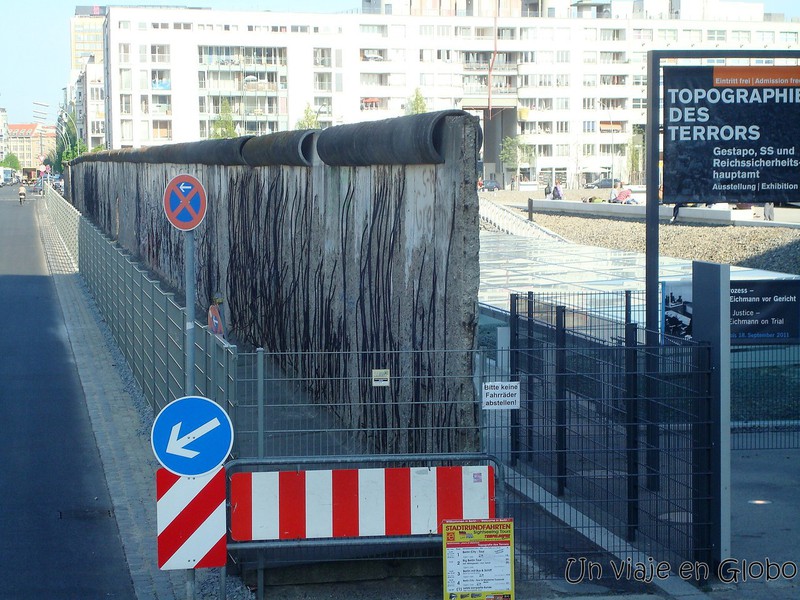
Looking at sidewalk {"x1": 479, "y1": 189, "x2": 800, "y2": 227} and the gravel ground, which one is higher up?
sidewalk {"x1": 479, "y1": 189, "x2": 800, "y2": 227}

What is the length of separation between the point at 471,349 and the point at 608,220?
44414 millimetres

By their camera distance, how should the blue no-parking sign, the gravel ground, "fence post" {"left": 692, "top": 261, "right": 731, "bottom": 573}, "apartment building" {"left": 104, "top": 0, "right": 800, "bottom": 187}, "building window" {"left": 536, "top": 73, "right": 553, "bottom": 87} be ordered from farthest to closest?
"building window" {"left": 536, "top": 73, "right": 553, "bottom": 87}
"apartment building" {"left": 104, "top": 0, "right": 800, "bottom": 187}
the gravel ground
the blue no-parking sign
"fence post" {"left": 692, "top": 261, "right": 731, "bottom": 573}

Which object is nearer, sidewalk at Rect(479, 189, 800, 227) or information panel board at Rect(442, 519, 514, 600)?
information panel board at Rect(442, 519, 514, 600)

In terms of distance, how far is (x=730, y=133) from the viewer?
442 inches

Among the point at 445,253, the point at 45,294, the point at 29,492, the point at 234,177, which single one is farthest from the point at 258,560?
the point at 45,294

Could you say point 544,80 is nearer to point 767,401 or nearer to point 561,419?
point 767,401

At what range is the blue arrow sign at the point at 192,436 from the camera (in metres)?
6.48

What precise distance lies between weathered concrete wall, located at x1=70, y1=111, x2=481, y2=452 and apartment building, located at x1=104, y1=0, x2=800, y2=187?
70.1m

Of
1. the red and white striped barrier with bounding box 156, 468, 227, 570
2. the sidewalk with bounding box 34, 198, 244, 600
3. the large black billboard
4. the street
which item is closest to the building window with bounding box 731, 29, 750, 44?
the sidewalk with bounding box 34, 198, 244, 600

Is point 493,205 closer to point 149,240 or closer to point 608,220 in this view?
point 608,220

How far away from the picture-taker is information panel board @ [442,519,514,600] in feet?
21.7

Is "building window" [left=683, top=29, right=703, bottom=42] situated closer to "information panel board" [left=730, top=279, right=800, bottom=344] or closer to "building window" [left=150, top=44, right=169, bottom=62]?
"building window" [left=150, top=44, right=169, bottom=62]

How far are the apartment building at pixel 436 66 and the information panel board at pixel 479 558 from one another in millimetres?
79791

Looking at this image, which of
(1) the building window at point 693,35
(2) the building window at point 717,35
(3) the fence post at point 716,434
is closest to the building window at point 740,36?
(2) the building window at point 717,35
